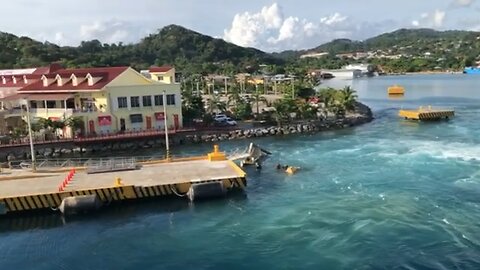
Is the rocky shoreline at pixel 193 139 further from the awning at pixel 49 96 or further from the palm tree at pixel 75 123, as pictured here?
the awning at pixel 49 96

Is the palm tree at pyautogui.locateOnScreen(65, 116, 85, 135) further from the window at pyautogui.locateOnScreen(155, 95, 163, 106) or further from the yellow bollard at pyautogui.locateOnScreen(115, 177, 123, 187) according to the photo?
the yellow bollard at pyautogui.locateOnScreen(115, 177, 123, 187)

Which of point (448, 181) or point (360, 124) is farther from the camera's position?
point (360, 124)

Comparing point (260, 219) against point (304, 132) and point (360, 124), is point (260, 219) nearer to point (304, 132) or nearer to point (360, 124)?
point (304, 132)

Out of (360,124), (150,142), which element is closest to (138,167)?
(150,142)

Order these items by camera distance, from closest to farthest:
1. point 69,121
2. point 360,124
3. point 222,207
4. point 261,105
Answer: point 222,207 → point 69,121 → point 360,124 → point 261,105

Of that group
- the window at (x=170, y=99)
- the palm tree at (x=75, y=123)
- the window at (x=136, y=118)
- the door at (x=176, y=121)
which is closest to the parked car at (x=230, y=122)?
the door at (x=176, y=121)
